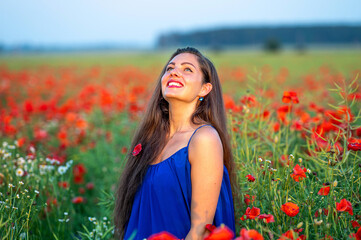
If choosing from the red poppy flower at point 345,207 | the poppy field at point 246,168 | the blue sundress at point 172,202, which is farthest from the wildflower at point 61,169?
the red poppy flower at point 345,207

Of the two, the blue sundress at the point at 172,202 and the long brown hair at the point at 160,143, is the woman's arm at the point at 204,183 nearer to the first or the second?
the blue sundress at the point at 172,202

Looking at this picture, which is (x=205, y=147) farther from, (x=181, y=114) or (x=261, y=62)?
(x=261, y=62)

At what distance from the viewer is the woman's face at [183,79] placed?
185cm

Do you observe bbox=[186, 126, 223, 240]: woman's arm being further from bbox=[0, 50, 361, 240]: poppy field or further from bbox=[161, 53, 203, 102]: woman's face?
bbox=[161, 53, 203, 102]: woman's face

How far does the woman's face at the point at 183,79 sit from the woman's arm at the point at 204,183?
35 cm

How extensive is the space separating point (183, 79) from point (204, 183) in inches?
24.3

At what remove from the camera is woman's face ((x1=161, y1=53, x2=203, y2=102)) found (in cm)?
185

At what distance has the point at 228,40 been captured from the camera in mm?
53781

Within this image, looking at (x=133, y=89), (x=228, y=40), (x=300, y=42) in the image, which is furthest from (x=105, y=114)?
(x=228, y=40)

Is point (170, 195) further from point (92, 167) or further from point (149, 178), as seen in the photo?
point (92, 167)

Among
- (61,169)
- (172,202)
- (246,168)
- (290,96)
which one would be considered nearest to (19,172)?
(61,169)

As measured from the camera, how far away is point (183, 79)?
1873mm

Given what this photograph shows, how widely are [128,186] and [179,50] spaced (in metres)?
0.89

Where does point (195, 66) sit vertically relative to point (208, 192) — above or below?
above
